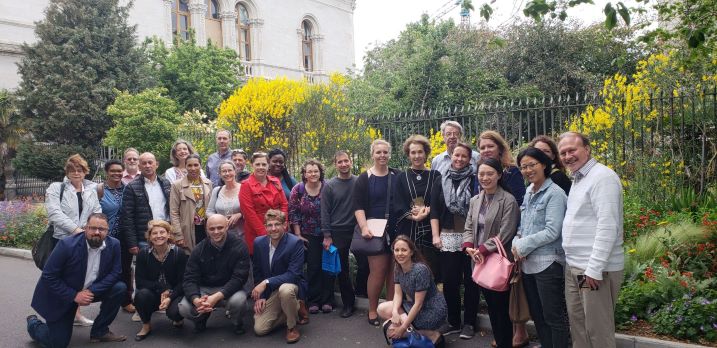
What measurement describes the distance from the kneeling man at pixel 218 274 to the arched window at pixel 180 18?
951 inches

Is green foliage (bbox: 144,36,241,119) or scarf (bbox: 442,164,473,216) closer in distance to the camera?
scarf (bbox: 442,164,473,216)

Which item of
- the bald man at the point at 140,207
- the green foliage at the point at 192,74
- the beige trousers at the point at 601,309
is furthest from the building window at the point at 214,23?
the beige trousers at the point at 601,309

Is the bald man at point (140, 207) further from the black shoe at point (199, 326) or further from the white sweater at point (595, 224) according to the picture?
the white sweater at point (595, 224)

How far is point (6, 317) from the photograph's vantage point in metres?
7.05

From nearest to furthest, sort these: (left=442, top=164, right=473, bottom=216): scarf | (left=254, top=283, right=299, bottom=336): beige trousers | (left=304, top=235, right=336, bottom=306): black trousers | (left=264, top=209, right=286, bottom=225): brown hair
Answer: (left=442, top=164, right=473, bottom=216): scarf < (left=254, top=283, right=299, bottom=336): beige trousers < (left=264, top=209, right=286, bottom=225): brown hair < (left=304, top=235, right=336, bottom=306): black trousers

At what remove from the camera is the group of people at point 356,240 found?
4297mm

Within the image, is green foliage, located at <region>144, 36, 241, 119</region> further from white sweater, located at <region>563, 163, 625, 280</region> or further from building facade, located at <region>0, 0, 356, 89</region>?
white sweater, located at <region>563, 163, 625, 280</region>

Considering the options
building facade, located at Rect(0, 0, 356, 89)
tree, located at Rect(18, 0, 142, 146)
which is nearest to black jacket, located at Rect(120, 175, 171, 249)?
tree, located at Rect(18, 0, 142, 146)

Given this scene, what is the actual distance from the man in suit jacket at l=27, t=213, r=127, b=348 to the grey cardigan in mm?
3714

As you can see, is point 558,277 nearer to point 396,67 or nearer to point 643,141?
point 643,141

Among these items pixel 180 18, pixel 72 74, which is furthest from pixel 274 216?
pixel 180 18

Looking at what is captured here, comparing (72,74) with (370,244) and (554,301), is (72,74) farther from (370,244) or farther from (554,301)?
(554,301)

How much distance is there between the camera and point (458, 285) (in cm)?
579

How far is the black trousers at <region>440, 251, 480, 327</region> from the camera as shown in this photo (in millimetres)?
5707
